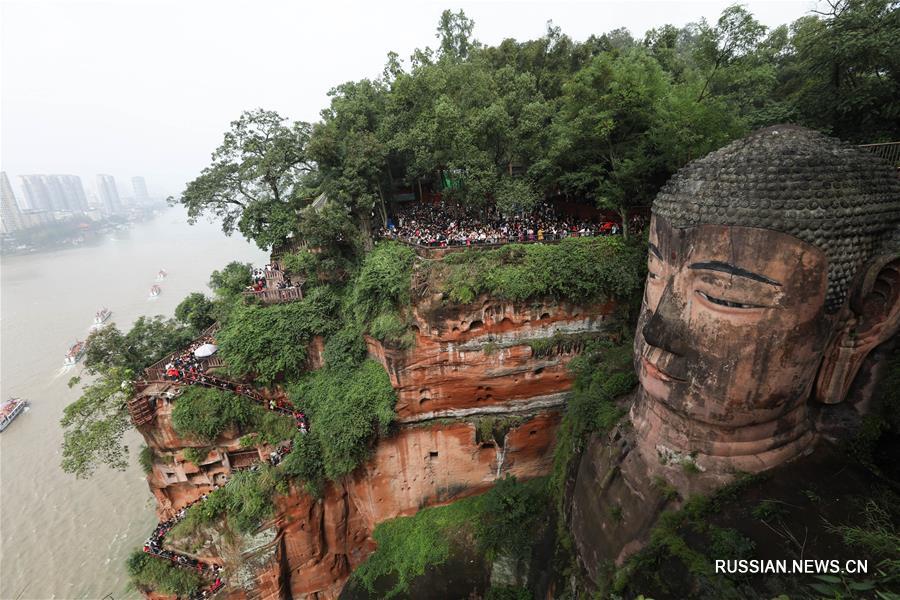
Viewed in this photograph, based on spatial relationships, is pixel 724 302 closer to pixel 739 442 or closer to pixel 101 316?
pixel 739 442

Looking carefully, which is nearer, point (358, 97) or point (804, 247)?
point (804, 247)

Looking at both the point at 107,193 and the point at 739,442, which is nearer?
the point at 739,442

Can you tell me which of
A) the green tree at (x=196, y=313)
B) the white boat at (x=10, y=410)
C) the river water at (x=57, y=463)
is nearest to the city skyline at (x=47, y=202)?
the river water at (x=57, y=463)

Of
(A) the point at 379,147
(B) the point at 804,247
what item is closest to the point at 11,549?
(A) the point at 379,147

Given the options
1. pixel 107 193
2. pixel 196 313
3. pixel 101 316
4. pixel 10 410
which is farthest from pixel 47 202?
pixel 196 313

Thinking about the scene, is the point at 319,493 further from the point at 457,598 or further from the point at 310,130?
the point at 310,130

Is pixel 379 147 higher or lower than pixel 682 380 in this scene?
higher
